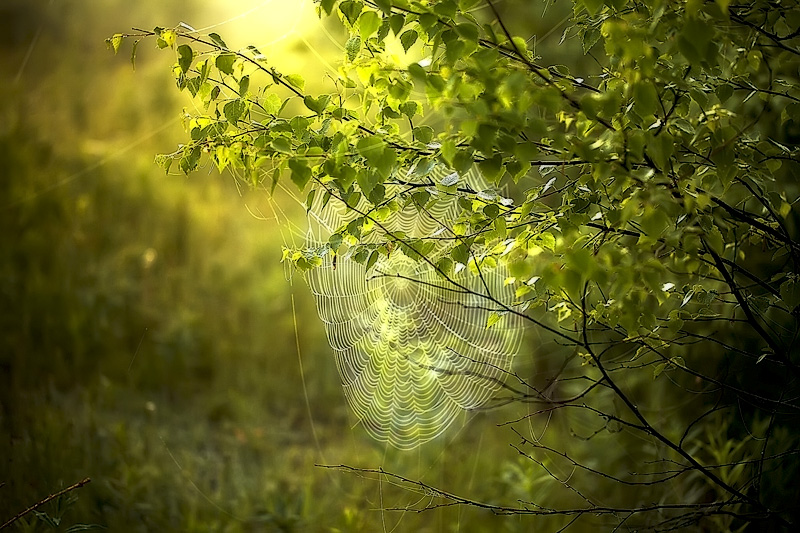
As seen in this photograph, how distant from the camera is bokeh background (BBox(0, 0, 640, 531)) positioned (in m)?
2.01

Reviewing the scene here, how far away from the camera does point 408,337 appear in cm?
256

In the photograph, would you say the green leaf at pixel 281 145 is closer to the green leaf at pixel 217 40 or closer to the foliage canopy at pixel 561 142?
the foliage canopy at pixel 561 142

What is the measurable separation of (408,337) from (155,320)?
0.90 meters

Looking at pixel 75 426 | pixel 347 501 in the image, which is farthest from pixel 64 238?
pixel 347 501

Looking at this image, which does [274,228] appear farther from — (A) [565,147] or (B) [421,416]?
(A) [565,147]

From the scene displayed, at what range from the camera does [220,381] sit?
2.47m

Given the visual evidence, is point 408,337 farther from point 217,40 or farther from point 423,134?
point 217,40

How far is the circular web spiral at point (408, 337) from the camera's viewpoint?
231 cm

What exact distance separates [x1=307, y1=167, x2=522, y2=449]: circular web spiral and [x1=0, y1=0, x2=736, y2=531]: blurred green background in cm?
17

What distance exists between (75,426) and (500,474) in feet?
5.27

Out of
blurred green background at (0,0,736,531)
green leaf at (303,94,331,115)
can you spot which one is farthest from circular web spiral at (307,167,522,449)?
green leaf at (303,94,331,115)

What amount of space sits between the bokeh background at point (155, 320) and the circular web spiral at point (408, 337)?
17cm

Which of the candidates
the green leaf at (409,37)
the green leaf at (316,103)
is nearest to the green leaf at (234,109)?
the green leaf at (316,103)

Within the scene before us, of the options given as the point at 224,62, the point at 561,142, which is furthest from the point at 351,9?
the point at 561,142
